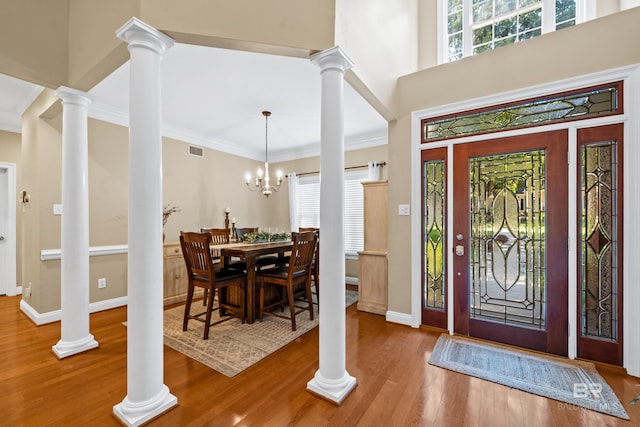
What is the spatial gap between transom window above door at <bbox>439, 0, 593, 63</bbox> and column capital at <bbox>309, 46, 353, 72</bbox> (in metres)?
2.08

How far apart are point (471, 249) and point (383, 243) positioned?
1.13 m

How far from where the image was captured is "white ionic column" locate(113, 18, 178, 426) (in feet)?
5.62

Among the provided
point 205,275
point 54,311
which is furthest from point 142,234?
point 54,311

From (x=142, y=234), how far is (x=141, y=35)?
1.20 metres

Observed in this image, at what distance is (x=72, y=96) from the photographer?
2.50 metres

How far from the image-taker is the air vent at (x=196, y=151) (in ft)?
15.9

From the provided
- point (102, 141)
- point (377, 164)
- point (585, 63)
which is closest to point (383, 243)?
point (377, 164)

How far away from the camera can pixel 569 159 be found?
7.93 ft

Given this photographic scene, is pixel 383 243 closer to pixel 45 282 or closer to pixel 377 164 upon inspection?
pixel 377 164

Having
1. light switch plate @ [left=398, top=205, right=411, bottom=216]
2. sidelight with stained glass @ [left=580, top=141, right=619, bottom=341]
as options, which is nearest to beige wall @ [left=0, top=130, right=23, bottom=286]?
light switch plate @ [left=398, top=205, right=411, bottom=216]

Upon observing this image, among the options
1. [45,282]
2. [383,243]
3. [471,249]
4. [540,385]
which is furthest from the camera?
[383,243]

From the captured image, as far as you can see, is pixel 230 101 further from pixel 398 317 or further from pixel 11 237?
pixel 11 237

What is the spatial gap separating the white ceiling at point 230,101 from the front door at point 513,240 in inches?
69.2

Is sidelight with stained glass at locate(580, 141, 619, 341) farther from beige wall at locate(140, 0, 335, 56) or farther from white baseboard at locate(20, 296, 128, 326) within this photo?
white baseboard at locate(20, 296, 128, 326)
